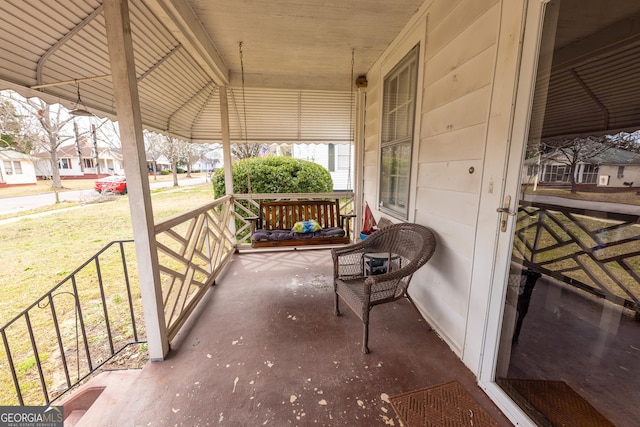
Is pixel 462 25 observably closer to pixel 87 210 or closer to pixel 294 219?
pixel 294 219

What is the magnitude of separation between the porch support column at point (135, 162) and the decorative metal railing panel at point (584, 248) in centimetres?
225

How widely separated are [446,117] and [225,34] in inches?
93.9

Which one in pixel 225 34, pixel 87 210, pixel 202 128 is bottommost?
pixel 87 210

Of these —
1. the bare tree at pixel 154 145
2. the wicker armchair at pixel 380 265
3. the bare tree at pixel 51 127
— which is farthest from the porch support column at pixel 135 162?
the bare tree at pixel 154 145

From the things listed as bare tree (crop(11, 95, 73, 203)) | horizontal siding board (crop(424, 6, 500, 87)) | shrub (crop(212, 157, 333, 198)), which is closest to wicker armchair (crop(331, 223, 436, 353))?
horizontal siding board (crop(424, 6, 500, 87))

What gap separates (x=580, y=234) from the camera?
1254mm

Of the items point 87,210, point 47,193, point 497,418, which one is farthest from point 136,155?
point 47,193

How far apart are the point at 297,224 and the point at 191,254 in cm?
139

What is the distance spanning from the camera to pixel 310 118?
452 centimetres

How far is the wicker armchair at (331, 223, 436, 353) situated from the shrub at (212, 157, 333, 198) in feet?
9.99

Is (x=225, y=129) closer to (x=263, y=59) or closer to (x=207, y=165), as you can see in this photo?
(x=263, y=59)

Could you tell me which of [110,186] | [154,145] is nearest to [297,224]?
[110,186]

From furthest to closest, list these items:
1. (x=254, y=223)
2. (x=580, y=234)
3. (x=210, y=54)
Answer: (x=254, y=223) → (x=210, y=54) → (x=580, y=234)

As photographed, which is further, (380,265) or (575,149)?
(380,265)
